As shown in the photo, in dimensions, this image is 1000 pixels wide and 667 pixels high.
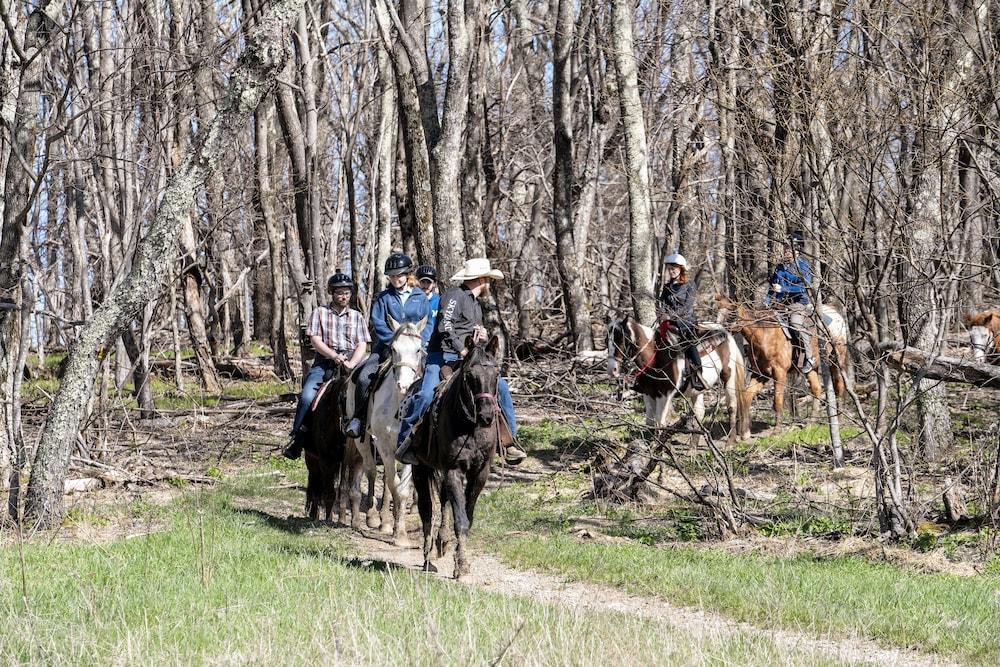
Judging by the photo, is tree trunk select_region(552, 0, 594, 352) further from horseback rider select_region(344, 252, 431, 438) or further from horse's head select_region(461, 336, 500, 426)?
horse's head select_region(461, 336, 500, 426)

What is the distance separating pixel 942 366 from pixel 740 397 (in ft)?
23.1

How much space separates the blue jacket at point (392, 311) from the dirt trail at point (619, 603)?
2205 mm

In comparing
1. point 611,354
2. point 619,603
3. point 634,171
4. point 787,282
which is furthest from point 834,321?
point 619,603

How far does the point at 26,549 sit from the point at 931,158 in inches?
355

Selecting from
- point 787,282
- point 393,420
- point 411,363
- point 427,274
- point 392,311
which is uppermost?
point 427,274

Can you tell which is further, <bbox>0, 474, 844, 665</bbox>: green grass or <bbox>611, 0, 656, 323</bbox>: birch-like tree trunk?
<bbox>611, 0, 656, 323</bbox>: birch-like tree trunk

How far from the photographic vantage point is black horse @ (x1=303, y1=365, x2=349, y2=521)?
14164 millimetres

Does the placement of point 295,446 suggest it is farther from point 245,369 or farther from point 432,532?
point 245,369

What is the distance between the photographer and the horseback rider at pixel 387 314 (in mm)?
13281

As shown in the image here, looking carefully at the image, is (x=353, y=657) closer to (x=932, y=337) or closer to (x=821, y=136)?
(x=821, y=136)

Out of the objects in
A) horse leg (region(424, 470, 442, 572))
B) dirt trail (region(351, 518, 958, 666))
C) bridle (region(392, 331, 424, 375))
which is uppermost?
bridle (region(392, 331, 424, 375))

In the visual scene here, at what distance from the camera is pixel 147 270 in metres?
12.2

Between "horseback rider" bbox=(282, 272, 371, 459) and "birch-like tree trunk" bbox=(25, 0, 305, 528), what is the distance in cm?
250

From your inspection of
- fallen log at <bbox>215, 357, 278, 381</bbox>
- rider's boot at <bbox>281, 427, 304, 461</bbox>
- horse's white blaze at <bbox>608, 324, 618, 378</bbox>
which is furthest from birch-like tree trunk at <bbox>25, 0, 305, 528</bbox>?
fallen log at <bbox>215, 357, 278, 381</bbox>
